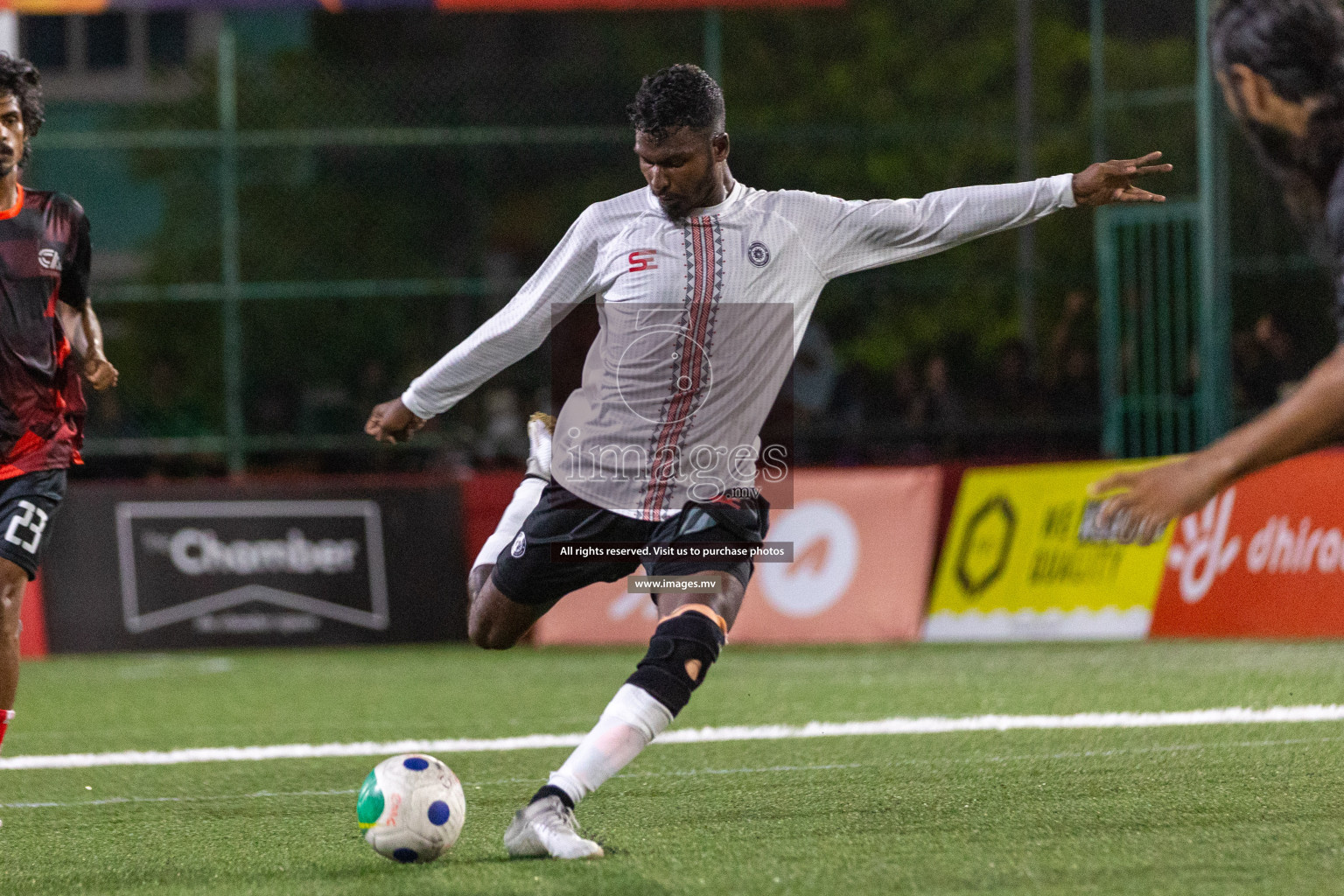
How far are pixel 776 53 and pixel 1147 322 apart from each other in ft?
42.5

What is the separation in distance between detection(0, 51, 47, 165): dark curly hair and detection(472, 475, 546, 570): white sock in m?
2.04

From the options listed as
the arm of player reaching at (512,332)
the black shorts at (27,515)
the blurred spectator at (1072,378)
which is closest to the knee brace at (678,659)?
the arm of player reaching at (512,332)

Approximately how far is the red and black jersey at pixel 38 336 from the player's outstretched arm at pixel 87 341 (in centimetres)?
3

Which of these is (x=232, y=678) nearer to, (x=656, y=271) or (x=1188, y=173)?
(x=656, y=271)

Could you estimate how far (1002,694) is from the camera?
917 centimetres

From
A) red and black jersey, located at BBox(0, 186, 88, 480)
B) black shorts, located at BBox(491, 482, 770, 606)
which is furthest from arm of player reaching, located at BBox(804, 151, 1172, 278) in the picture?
red and black jersey, located at BBox(0, 186, 88, 480)

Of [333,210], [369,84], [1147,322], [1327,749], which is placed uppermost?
[369,84]

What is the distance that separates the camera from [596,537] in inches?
219

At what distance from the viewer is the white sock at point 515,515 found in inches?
244

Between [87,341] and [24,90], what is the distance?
0.87 metres

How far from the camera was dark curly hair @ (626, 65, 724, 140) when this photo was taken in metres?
5.21

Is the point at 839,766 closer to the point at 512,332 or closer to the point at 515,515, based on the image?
the point at 515,515

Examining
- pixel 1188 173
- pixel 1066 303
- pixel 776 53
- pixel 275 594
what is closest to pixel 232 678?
pixel 275 594

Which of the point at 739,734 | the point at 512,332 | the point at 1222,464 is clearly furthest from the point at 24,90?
the point at 1222,464
